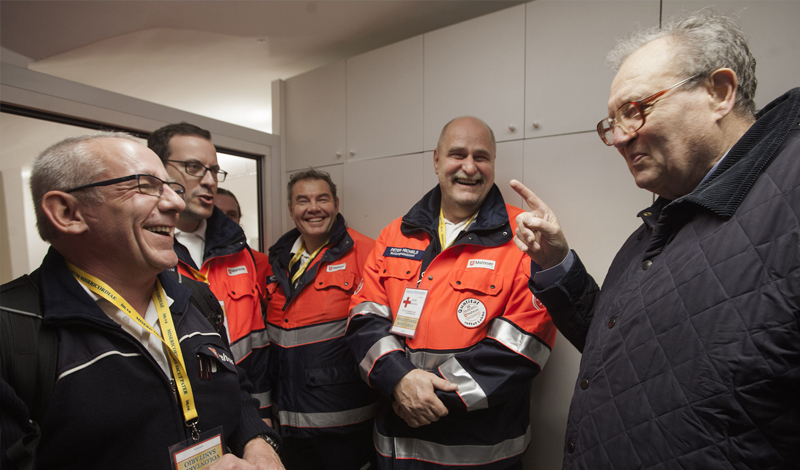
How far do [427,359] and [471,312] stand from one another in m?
0.27

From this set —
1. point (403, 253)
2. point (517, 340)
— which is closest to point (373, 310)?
point (403, 253)

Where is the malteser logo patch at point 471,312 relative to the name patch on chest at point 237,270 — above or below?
below

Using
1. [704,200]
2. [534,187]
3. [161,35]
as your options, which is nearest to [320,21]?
[161,35]

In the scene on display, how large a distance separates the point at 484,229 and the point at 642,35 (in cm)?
90

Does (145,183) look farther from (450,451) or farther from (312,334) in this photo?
(450,451)

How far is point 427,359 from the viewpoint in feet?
5.42

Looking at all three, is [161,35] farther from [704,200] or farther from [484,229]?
[704,200]

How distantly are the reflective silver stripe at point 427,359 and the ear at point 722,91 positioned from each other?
1173mm

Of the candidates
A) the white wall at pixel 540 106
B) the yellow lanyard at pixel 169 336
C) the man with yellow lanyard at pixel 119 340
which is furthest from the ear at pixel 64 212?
the white wall at pixel 540 106

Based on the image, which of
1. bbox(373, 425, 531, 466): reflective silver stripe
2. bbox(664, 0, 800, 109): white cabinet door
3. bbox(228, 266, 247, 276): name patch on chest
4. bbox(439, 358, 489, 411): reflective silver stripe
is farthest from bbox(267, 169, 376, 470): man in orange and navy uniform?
Result: bbox(664, 0, 800, 109): white cabinet door

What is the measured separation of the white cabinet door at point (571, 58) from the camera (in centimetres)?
187

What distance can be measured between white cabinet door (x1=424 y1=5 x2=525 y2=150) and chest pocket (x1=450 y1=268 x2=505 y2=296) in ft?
2.97

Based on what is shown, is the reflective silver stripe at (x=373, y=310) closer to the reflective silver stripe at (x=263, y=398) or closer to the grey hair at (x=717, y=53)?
the reflective silver stripe at (x=263, y=398)

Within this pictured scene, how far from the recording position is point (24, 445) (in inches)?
31.1
